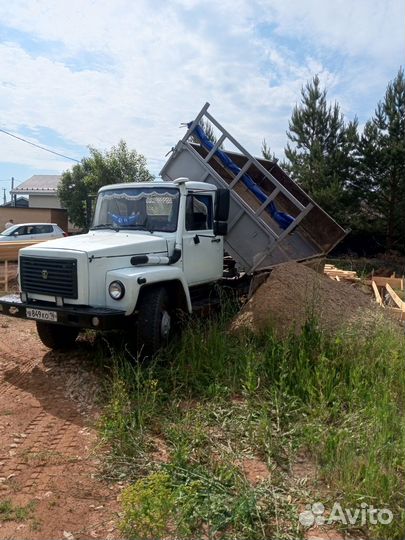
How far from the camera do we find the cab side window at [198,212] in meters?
6.35

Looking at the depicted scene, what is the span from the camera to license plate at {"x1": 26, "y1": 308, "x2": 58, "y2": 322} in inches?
197

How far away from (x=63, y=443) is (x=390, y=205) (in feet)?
55.6

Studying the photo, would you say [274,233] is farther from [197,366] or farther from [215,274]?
[197,366]

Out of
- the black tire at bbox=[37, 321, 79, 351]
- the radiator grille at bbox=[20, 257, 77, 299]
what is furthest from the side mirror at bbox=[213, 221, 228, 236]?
the black tire at bbox=[37, 321, 79, 351]

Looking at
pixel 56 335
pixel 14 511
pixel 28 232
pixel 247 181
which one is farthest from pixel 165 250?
pixel 28 232

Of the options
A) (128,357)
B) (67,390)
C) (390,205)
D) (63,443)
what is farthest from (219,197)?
(390,205)

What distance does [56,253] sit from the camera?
5164 mm

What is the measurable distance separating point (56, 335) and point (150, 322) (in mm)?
1728

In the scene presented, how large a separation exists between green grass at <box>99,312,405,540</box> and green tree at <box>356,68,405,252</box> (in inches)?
529

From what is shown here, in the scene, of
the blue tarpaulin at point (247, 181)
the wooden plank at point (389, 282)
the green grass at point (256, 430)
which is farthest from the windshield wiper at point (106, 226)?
the wooden plank at point (389, 282)

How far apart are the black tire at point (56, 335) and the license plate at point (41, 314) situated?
0.79 meters

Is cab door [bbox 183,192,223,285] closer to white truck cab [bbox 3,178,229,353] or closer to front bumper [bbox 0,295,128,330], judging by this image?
white truck cab [bbox 3,178,229,353]

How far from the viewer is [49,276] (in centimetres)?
521

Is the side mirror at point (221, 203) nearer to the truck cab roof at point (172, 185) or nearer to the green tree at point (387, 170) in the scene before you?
the truck cab roof at point (172, 185)
